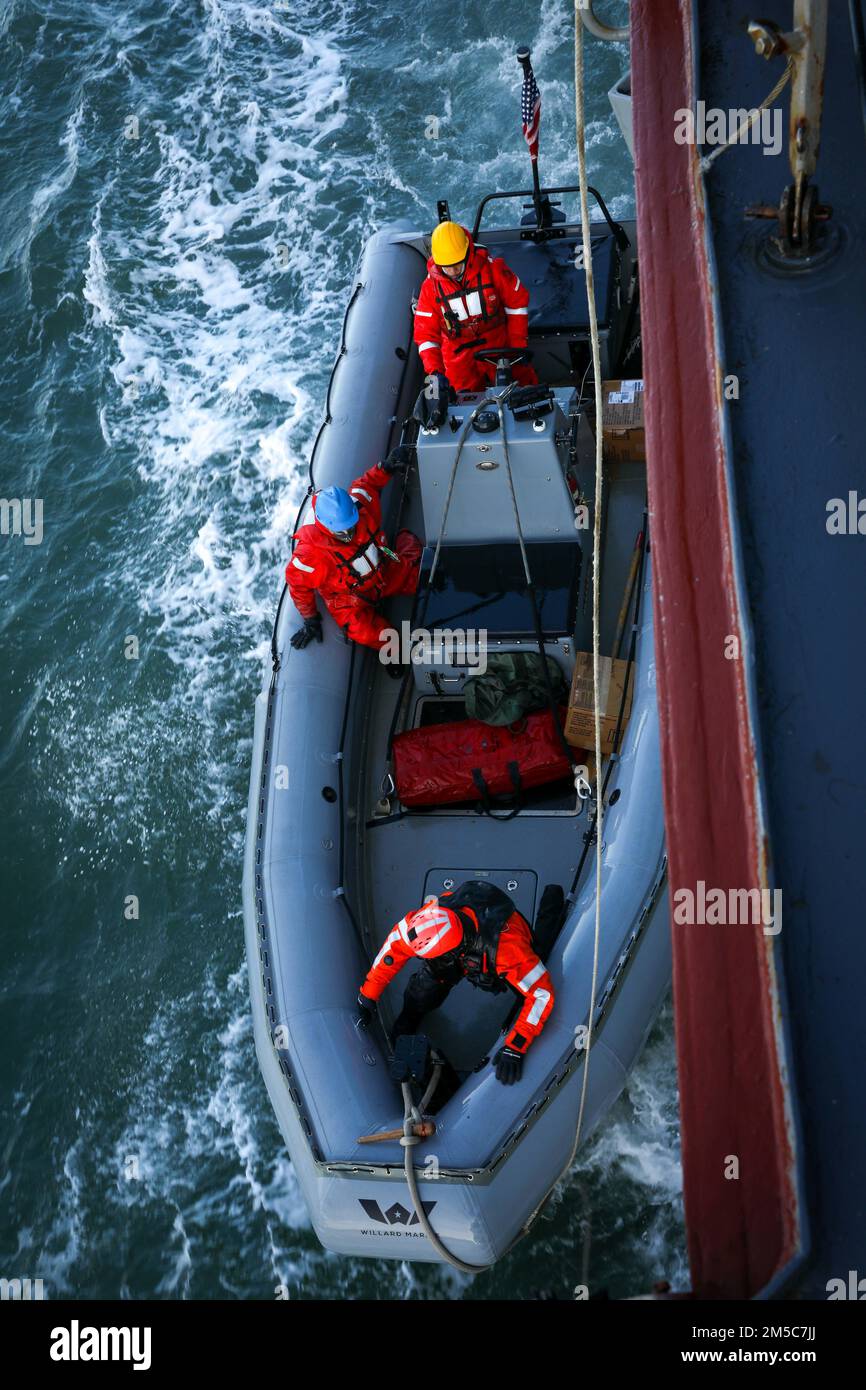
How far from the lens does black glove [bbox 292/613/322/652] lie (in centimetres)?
543

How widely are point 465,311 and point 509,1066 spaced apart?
3597mm

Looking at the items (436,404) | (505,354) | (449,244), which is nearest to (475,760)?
(436,404)

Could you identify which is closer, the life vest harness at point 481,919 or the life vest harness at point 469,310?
the life vest harness at point 481,919

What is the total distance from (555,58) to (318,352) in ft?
12.6

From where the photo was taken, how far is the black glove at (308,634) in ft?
17.8

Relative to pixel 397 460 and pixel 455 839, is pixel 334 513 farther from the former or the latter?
pixel 455 839

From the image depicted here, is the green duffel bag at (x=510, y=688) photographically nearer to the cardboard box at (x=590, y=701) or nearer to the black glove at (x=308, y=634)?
the cardboard box at (x=590, y=701)

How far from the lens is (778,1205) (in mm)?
1985

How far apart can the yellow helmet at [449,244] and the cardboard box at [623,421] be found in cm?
94

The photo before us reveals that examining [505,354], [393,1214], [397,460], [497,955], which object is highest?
[505,354]

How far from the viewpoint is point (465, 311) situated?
232 inches

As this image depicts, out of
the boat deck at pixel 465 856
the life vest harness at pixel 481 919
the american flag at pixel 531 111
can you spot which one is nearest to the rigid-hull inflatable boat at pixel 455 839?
the boat deck at pixel 465 856

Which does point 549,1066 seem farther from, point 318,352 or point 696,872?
point 318,352
